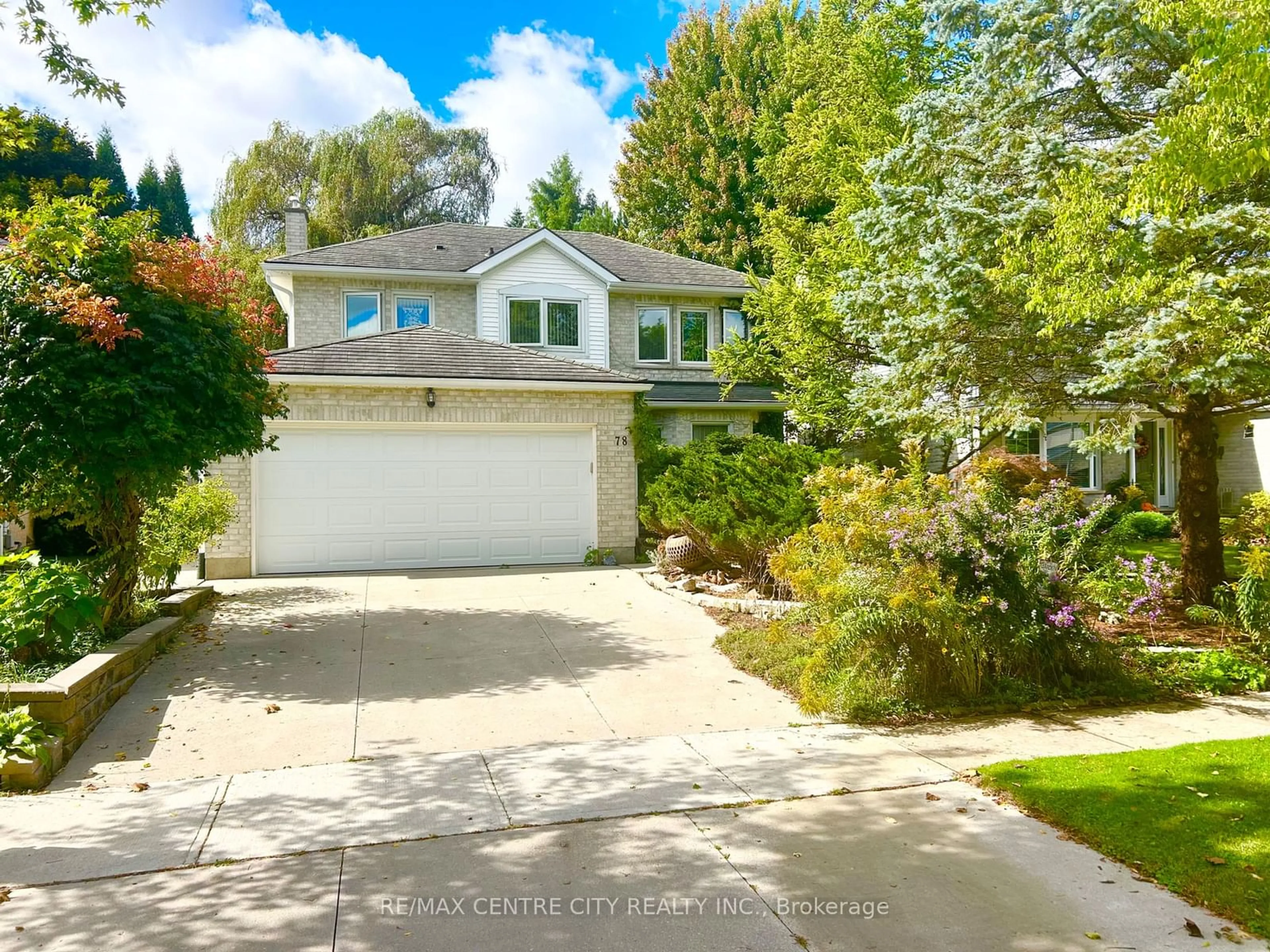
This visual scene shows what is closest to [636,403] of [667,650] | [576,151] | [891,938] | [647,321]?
[647,321]

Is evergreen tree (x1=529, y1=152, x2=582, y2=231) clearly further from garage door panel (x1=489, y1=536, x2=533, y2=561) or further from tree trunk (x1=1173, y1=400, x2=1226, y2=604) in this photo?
tree trunk (x1=1173, y1=400, x2=1226, y2=604)

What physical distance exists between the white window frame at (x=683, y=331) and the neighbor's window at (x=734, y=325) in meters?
0.31

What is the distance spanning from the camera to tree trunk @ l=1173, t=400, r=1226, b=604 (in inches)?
387

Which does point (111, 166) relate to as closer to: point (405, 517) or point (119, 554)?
point (405, 517)

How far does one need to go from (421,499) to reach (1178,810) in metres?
11.7

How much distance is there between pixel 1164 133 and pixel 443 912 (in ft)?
21.3

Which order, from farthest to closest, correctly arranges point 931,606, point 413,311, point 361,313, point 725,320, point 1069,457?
1. point 1069,457
2. point 725,320
3. point 413,311
4. point 361,313
5. point 931,606

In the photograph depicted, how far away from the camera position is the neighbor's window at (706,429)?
1925 cm

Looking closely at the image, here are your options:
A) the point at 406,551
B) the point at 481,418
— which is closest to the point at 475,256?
the point at 481,418

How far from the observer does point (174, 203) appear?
38.1 metres

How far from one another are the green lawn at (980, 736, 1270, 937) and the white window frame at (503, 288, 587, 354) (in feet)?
52.1

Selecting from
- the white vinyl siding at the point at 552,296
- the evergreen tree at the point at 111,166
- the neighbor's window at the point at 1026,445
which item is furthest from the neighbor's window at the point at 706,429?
the evergreen tree at the point at 111,166

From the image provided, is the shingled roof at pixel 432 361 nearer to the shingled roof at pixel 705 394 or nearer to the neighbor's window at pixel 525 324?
the shingled roof at pixel 705 394

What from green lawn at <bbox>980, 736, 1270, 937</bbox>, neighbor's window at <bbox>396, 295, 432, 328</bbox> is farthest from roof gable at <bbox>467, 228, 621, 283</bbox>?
green lawn at <bbox>980, 736, 1270, 937</bbox>
